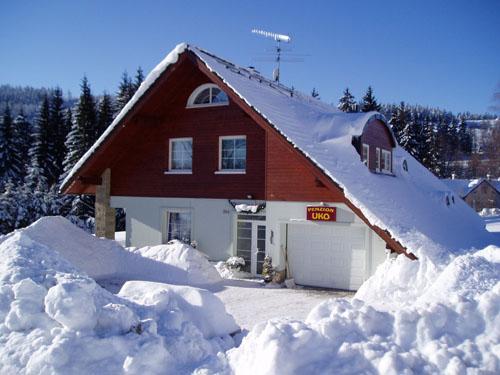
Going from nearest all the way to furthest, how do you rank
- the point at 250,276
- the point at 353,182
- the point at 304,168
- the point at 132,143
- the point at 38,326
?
1. the point at 38,326
2. the point at 353,182
3. the point at 304,168
4. the point at 250,276
5. the point at 132,143

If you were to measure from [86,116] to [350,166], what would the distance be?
31383 millimetres

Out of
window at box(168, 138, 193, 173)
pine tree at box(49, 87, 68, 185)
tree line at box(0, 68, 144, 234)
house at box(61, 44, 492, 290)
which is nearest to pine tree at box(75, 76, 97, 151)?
tree line at box(0, 68, 144, 234)

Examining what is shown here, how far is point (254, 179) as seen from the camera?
13.9m

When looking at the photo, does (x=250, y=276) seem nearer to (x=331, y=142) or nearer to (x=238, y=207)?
(x=238, y=207)

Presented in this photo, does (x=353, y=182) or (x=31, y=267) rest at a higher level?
(x=353, y=182)

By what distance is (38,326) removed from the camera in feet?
18.5

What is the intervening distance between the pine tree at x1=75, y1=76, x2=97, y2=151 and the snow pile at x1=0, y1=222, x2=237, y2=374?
33411mm

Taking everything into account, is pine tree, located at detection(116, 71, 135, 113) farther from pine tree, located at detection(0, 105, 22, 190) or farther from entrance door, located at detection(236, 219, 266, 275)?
entrance door, located at detection(236, 219, 266, 275)

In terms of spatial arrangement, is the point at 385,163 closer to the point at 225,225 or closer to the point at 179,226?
the point at 225,225

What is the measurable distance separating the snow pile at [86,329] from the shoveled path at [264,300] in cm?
256

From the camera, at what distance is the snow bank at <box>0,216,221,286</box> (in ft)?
40.9

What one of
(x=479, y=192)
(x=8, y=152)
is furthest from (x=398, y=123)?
(x=8, y=152)

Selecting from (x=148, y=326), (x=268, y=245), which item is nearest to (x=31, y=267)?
(x=148, y=326)

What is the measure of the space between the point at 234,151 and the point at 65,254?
231 inches
